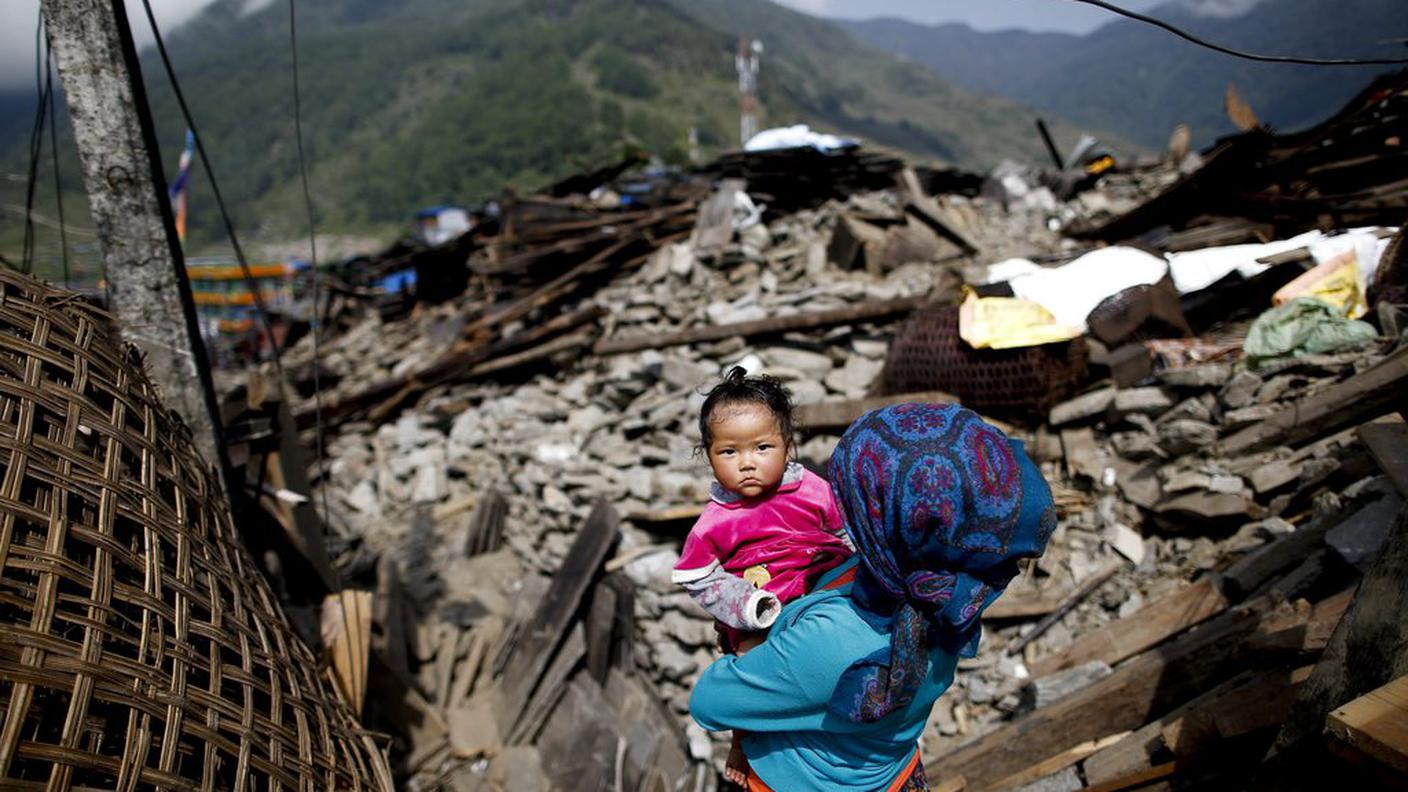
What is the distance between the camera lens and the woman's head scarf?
3.56ft

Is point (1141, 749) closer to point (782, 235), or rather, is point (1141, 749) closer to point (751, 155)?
point (782, 235)

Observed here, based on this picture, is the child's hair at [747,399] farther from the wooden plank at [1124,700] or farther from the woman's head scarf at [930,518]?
the wooden plank at [1124,700]

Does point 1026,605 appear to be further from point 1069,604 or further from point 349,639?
point 349,639

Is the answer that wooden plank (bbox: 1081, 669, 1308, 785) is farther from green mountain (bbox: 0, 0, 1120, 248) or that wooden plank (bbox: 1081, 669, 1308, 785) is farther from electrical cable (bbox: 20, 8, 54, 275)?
green mountain (bbox: 0, 0, 1120, 248)

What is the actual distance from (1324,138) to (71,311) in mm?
7931

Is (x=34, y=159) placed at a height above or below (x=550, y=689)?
above

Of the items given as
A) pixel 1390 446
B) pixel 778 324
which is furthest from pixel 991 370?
pixel 778 324

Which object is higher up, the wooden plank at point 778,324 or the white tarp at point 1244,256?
the wooden plank at point 778,324

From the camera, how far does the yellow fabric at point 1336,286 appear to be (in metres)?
3.76

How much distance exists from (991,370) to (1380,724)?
2974 mm

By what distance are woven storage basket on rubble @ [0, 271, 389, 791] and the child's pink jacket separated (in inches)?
42.8

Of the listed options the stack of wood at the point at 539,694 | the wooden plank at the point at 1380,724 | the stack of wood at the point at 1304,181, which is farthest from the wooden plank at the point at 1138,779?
the stack of wood at the point at 1304,181

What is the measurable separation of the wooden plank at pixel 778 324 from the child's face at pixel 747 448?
3545 millimetres

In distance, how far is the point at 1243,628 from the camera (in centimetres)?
226
